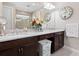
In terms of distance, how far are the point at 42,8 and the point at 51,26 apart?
0.71m

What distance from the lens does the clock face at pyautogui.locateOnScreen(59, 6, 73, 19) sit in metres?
3.25

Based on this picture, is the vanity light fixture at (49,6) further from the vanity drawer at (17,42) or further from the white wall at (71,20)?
the vanity drawer at (17,42)

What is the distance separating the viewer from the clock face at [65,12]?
10.7 ft

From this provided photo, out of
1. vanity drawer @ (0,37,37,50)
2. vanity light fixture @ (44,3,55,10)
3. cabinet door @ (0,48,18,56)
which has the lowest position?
cabinet door @ (0,48,18,56)

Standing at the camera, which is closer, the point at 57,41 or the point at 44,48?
the point at 44,48

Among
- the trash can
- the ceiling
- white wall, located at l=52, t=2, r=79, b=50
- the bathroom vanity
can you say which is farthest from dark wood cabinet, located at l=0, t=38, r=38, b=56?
white wall, located at l=52, t=2, r=79, b=50

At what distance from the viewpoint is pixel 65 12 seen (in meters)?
3.29

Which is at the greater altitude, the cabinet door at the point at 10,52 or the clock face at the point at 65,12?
the clock face at the point at 65,12

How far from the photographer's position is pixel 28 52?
73.7 inches

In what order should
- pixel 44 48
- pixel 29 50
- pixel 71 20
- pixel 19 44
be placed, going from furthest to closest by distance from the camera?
pixel 71 20, pixel 44 48, pixel 29 50, pixel 19 44

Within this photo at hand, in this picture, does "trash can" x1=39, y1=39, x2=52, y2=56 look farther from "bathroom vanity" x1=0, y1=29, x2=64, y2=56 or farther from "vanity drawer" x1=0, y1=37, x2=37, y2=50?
"vanity drawer" x1=0, y1=37, x2=37, y2=50

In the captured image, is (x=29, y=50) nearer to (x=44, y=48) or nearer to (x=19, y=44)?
(x=19, y=44)

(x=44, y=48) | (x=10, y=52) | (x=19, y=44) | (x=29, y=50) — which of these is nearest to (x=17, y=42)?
(x=19, y=44)

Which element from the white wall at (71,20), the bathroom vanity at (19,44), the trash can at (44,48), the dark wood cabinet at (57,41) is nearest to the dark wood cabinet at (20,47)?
the bathroom vanity at (19,44)
